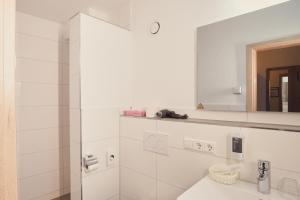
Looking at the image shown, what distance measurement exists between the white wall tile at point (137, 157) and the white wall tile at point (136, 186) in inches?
2.0

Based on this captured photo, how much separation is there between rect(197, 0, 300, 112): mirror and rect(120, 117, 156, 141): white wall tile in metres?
0.43

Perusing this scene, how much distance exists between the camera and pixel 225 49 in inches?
51.4

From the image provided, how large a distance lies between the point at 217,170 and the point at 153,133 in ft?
1.80

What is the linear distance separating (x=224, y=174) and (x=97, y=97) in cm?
110

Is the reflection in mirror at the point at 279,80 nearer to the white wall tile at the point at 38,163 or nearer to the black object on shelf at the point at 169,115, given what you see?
the black object on shelf at the point at 169,115

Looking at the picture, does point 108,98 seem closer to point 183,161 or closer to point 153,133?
point 153,133

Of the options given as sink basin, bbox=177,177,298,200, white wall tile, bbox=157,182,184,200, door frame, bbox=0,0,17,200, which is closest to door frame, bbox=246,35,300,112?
sink basin, bbox=177,177,298,200

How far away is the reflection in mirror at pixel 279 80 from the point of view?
107 cm

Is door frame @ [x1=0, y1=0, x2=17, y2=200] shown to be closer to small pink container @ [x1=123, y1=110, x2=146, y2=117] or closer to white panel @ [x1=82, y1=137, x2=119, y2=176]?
white panel @ [x1=82, y1=137, x2=119, y2=176]

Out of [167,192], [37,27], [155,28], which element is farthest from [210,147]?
[37,27]

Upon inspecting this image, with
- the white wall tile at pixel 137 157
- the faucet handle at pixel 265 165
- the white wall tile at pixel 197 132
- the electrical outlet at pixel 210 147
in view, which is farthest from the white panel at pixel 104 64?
the faucet handle at pixel 265 165

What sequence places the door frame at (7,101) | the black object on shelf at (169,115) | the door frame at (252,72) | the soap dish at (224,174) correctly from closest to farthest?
the door frame at (7,101)
the soap dish at (224,174)
the door frame at (252,72)
the black object on shelf at (169,115)

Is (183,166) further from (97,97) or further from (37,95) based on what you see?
(37,95)

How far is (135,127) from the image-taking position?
1.63m
